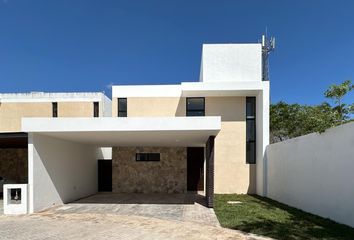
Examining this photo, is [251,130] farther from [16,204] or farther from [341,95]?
[16,204]

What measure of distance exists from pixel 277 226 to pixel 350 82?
565 cm

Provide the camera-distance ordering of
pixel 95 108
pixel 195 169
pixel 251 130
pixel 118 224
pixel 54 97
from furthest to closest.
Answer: pixel 54 97
pixel 95 108
pixel 195 169
pixel 251 130
pixel 118 224

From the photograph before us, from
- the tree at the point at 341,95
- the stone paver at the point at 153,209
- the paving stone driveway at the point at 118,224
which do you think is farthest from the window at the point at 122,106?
the tree at the point at 341,95

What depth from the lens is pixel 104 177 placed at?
18516 millimetres

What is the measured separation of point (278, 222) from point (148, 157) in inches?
398

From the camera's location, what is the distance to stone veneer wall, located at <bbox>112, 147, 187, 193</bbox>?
58.0 feet

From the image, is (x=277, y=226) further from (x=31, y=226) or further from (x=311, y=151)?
(x=31, y=226)

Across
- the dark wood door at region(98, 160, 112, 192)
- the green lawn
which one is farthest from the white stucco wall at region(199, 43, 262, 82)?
the dark wood door at region(98, 160, 112, 192)

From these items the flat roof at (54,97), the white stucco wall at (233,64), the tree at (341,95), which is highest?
the white stucco wall at (233,64)

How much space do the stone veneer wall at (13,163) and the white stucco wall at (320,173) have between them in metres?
15.3

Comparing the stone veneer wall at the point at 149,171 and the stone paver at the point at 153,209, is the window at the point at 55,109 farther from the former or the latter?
the stone paver at the point at 153,209

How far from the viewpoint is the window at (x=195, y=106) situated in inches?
679

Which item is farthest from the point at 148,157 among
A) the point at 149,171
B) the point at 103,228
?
the point at 103,228

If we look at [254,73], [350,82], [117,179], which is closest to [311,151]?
[350,82]
